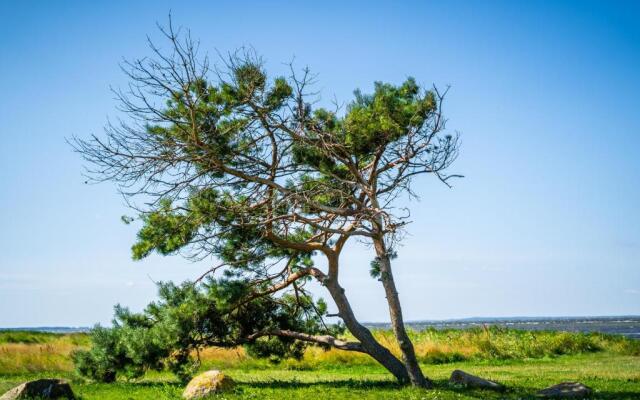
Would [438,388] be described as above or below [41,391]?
below

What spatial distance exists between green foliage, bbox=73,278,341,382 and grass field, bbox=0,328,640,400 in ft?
2.26

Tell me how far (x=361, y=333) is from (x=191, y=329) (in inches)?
196

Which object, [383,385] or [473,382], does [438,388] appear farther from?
[383,385]

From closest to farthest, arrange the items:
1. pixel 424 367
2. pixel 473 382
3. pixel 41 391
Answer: pixel 41 391 < pixel 473 382 < pixel 424 367

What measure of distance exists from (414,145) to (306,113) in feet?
10.8

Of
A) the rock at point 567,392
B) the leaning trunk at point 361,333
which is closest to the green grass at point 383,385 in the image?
the rock at point 567,392

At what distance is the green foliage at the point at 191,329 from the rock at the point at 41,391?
357cm

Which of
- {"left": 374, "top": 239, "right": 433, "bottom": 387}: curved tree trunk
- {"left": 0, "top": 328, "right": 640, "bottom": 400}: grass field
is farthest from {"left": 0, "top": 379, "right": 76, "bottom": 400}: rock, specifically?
{"left": 374, "top": 239, "right": 433, "bottom": 387}: curved tree trunk

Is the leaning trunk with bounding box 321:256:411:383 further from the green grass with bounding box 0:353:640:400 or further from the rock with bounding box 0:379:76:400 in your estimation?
the rock with bounding box 0:379:76:400

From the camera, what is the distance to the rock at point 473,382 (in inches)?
629

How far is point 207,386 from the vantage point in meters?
14.3

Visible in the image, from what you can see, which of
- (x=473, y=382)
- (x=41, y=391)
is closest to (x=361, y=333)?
(x=473, y=382)

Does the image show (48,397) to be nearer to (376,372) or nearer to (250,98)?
(250,98)

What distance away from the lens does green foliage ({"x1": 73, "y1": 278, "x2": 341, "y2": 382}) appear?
17.2 m
